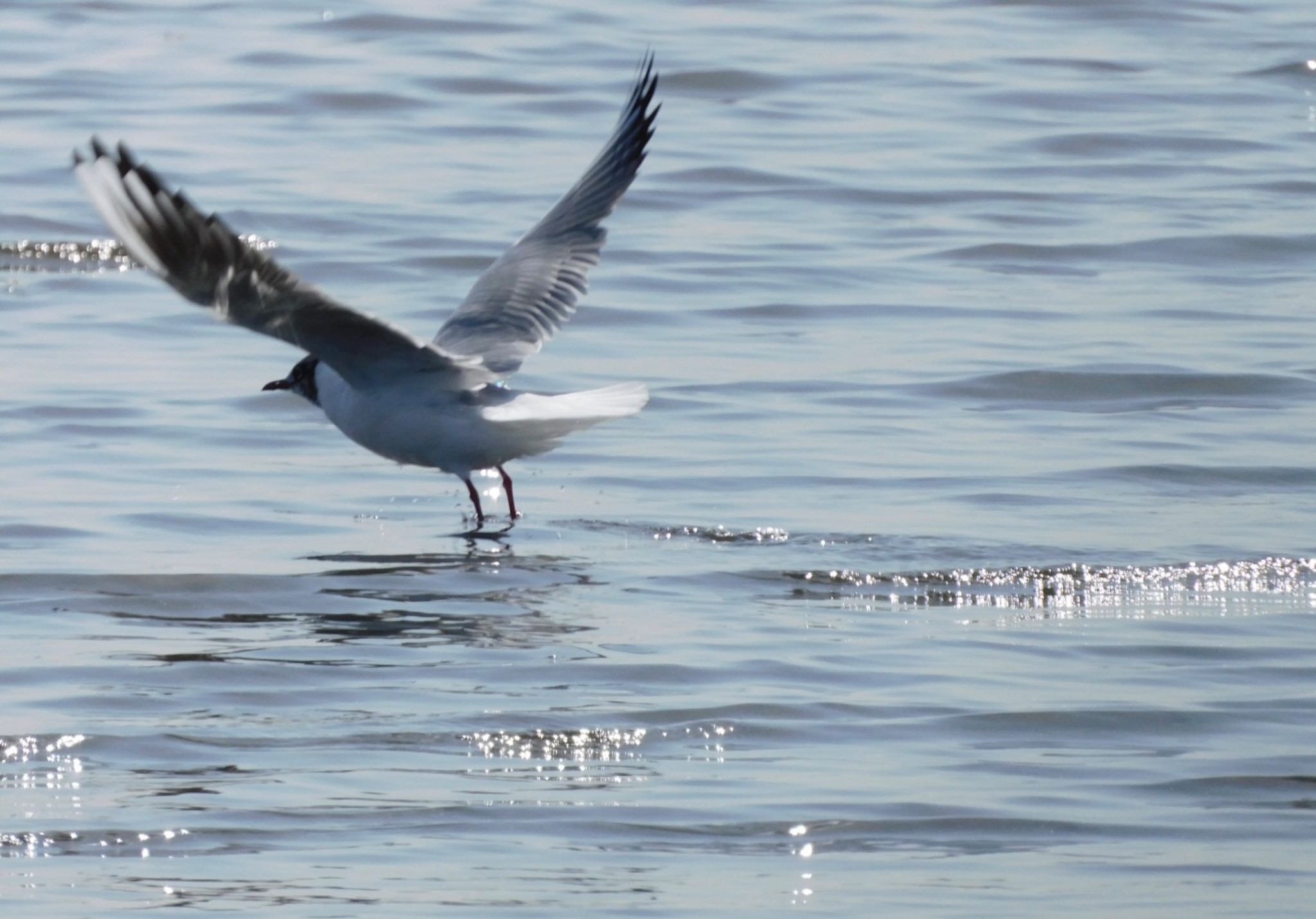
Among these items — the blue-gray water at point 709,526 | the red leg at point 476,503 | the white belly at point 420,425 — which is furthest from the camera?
the red leg at point 476,503

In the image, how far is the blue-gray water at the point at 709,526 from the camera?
16.9 feet

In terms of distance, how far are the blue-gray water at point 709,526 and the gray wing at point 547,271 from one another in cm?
58

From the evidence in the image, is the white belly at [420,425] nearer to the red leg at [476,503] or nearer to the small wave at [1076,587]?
the red leg at [476,503]

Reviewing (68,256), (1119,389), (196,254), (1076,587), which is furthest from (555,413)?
(68,256)

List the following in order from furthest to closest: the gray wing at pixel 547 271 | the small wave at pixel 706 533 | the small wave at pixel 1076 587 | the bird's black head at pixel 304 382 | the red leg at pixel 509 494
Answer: the bird's black head at pixel 304 382
the gray wing at pixel 547 271
the red leg at pixel 509 494
the small wave at pixel 706 533
the small wave at pixel 1076 587

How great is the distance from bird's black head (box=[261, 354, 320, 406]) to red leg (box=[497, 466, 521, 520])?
725 mm

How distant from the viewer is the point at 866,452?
9.02m

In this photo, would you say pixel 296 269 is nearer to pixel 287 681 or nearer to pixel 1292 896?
pixel 287 681

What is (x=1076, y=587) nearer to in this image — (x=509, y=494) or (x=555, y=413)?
(x=555, y=413)

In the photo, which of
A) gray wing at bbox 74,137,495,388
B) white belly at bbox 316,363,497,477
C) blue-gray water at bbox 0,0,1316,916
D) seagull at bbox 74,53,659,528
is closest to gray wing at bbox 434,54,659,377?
seagull at bbox 74,53,659,528

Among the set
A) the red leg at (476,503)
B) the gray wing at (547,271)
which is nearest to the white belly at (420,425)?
the red leg at (476,503)

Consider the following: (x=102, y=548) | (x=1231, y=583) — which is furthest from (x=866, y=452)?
(x=102, y=548)

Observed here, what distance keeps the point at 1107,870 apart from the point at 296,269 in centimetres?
753

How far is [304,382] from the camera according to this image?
920 cm
